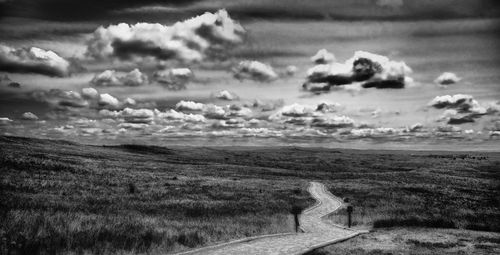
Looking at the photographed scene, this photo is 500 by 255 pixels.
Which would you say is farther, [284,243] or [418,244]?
[284,243]

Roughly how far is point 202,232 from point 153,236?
2.72 m

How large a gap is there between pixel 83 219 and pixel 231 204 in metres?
14.8

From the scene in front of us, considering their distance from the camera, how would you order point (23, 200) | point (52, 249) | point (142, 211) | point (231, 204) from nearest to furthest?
point (52, 249), point (23, 200), point (142, 211), point (231, 204)

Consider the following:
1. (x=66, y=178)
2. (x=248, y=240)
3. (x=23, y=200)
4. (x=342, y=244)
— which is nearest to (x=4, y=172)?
(x=66, y=178)

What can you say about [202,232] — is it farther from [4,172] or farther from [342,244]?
[4,172]

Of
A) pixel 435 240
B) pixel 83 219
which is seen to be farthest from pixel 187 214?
pixel 435 240

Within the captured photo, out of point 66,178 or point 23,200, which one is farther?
point 66,178

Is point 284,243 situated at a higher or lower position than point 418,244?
lower

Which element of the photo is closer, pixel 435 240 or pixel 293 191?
pixel 435 240

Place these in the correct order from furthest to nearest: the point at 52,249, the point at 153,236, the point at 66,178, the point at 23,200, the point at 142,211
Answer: the point at 66,178 → the point at 142,211 → the point at 23,200 → the point at 153,236 → the point at 52,249

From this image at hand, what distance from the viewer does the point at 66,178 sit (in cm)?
4225

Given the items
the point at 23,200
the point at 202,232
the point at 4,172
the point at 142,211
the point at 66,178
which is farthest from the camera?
the point at 66,178

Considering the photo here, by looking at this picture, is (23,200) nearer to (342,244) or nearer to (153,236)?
(153,236)

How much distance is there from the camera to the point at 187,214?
25.8m
